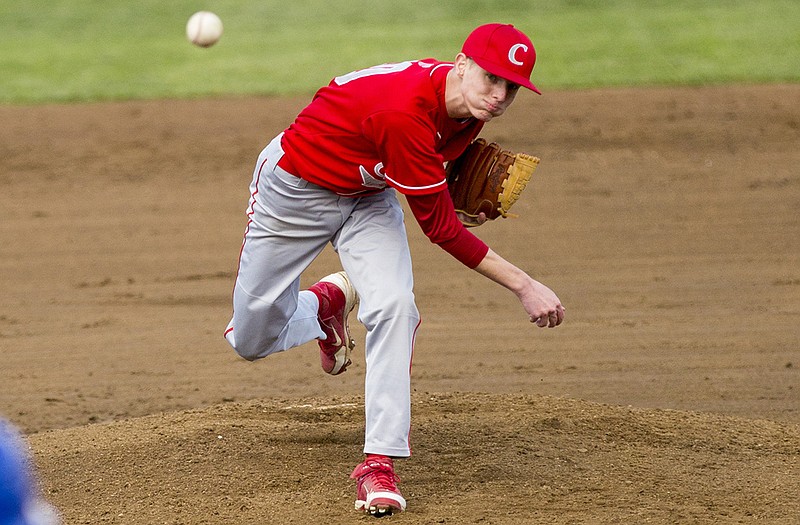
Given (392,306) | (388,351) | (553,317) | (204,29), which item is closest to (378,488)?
(388,351)

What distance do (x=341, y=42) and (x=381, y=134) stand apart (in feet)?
38.5

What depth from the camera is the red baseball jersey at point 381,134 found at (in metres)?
4.05

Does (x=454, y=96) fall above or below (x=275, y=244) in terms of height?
above

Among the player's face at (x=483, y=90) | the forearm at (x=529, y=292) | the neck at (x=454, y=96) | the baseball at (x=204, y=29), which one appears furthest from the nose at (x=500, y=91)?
the baseball at (x=204, y=29)

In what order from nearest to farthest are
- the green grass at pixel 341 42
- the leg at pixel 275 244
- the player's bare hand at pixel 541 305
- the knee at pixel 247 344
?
the player's bare hand at pixel 541 305
the leg at pixel 275 244
the knee at pixel 247 344
the green grass at pixel 341 42

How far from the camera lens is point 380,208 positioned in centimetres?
457

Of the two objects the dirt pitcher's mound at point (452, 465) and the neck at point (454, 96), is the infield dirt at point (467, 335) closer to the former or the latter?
the dirt pitcher's mound at point (452, 465)

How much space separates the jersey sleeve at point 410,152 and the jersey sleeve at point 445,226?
2.3 inches

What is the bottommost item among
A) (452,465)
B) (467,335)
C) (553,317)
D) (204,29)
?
(452,465)

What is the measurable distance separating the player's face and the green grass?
9.10 meters

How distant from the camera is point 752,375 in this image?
6.51 metres

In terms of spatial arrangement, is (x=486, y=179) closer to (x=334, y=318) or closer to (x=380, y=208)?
(x=380, y=208)

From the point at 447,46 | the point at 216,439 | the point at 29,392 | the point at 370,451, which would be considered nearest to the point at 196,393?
the point at 29,392

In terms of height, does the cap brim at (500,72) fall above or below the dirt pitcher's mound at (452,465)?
above
